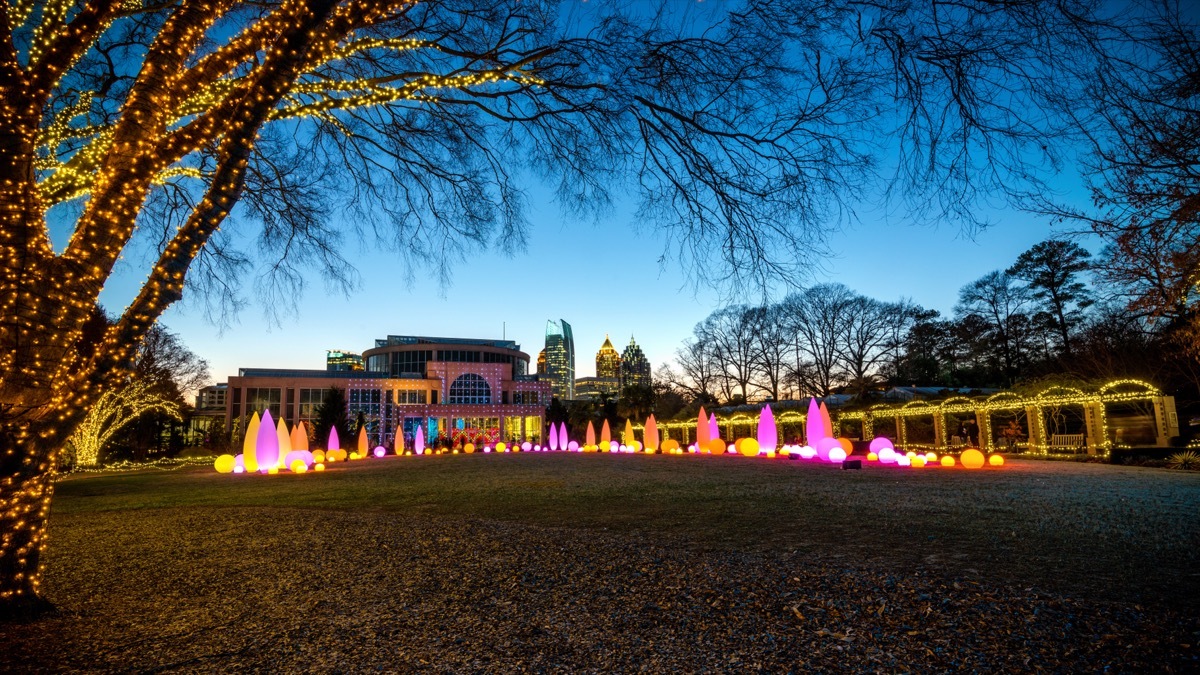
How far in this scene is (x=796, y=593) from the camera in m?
3.76

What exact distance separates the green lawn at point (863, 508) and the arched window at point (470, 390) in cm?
3247

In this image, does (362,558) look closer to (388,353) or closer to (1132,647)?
(1132,647)

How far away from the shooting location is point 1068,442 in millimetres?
18562

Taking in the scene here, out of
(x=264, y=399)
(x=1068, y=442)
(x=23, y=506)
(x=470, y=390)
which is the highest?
(x=470, y=390)

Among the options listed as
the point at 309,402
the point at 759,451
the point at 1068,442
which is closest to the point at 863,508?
the point at 759,451

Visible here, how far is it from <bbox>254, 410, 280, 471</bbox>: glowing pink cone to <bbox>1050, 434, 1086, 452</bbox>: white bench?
2410 cm

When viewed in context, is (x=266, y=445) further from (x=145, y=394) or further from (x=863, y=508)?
(x=863, y=508)

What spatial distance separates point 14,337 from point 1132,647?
643cm

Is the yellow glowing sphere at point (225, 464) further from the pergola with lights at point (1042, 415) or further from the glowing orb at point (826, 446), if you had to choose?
the pergola with lights at point (1042, 415)

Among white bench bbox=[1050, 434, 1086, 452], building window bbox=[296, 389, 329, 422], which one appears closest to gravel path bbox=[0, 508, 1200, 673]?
white bench bbox=[1050, 434, 1086, 452]

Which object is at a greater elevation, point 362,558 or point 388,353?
point 388,353

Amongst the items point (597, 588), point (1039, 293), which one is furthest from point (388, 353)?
point (597, 588)

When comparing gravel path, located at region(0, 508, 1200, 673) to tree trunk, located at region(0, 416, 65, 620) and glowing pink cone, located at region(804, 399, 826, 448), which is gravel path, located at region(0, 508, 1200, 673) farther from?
glowing pink cone, located at region(804, 399, 826, 448)

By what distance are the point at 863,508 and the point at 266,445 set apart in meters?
15.8
